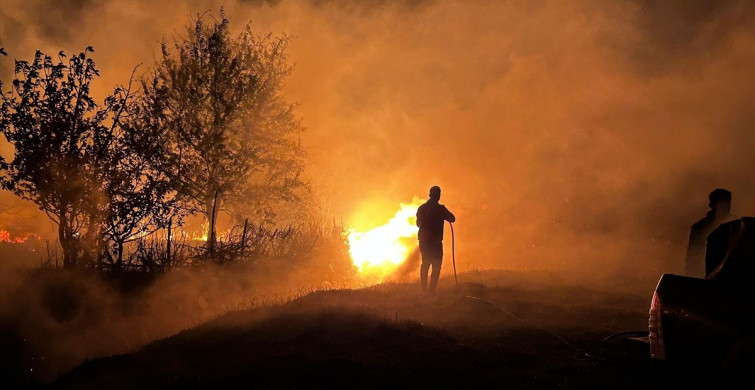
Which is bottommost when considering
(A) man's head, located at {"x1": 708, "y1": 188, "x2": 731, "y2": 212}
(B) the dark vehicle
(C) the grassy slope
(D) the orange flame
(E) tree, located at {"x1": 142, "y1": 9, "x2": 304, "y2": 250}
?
(C) the grassy slope

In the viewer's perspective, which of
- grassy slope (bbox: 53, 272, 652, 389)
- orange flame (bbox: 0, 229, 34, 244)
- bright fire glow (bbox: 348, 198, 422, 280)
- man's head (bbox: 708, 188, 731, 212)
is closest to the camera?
grassy slope (bbox: 53, 272, 652, 389)

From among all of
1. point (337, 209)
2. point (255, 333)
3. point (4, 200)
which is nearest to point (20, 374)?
point (255, 333)

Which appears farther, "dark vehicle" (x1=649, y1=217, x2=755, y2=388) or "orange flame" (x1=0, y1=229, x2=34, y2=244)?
"orange flame" (x1=0, y1=229, x2=34, y2=244)

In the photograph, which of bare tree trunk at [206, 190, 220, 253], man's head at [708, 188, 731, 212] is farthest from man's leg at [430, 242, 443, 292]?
bare tree trunk at [206, 190, 220, 253]

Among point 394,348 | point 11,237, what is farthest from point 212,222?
point 394,348

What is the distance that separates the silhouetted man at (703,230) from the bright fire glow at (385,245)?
11882mm

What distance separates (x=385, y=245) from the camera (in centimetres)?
1955

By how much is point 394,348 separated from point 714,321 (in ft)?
11.6

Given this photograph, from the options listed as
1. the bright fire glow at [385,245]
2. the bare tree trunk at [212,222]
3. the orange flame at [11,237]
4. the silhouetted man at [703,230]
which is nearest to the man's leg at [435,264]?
the silhouetted man at [703,230]

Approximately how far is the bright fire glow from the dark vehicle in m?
14.7

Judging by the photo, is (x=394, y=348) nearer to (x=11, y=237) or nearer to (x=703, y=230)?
(x=703, y=230)

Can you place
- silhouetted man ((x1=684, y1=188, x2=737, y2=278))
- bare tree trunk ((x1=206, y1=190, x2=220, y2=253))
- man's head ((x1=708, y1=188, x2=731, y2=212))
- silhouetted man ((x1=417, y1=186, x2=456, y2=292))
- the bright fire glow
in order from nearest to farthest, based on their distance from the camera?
silhouetted man ((x1=684, y1=188, x2=737, y2=278)) → man's head ((x1=708, y1=188, x2=731, y2=212)) → silhouetted man ((x1=417, y1=186, x2=456, y2=292)) → bare tree trunk ((x1=206, y1=190, x2=220, y2=253)) → the bright fire glow

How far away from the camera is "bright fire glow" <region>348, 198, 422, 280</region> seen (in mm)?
18922

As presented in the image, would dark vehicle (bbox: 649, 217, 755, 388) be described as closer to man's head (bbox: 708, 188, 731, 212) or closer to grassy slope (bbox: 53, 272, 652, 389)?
grassy slope (bbox: 53, 272, 652, 389)
